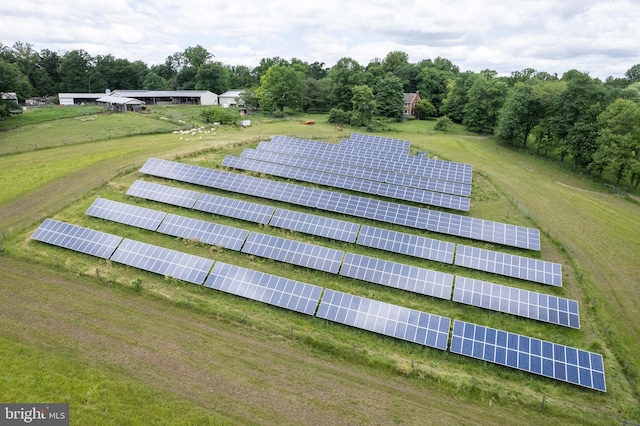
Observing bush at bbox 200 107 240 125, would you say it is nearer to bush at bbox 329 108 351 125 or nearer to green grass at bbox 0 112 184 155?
green grass at bbox 0 112 184 155

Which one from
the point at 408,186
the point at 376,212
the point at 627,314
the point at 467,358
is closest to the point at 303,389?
the point at 467,358

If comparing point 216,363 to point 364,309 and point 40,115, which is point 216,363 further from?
point 40,115

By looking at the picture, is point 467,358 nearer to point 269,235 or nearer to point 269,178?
point 269,235

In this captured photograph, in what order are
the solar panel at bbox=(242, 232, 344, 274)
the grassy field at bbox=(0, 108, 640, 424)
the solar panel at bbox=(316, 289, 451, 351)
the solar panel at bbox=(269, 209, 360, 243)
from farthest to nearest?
the solar panel at bbox=(269, 209, 360, 243)
the solar panel at bbox=(242, 232, 344, 274)
the solar panel at bbox=(316, 289, 451, 351)
the grassy field at bbox=(0, 108, 640, 424)

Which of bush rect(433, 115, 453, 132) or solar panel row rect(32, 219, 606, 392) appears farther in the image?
bush rect(433, 115, 453, 132)

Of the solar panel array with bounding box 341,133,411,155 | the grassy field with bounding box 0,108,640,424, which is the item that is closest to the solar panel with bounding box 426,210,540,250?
the grassy field with bounding box 0,108,640,424

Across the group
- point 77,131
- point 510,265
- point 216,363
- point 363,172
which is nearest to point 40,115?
point 77,131
